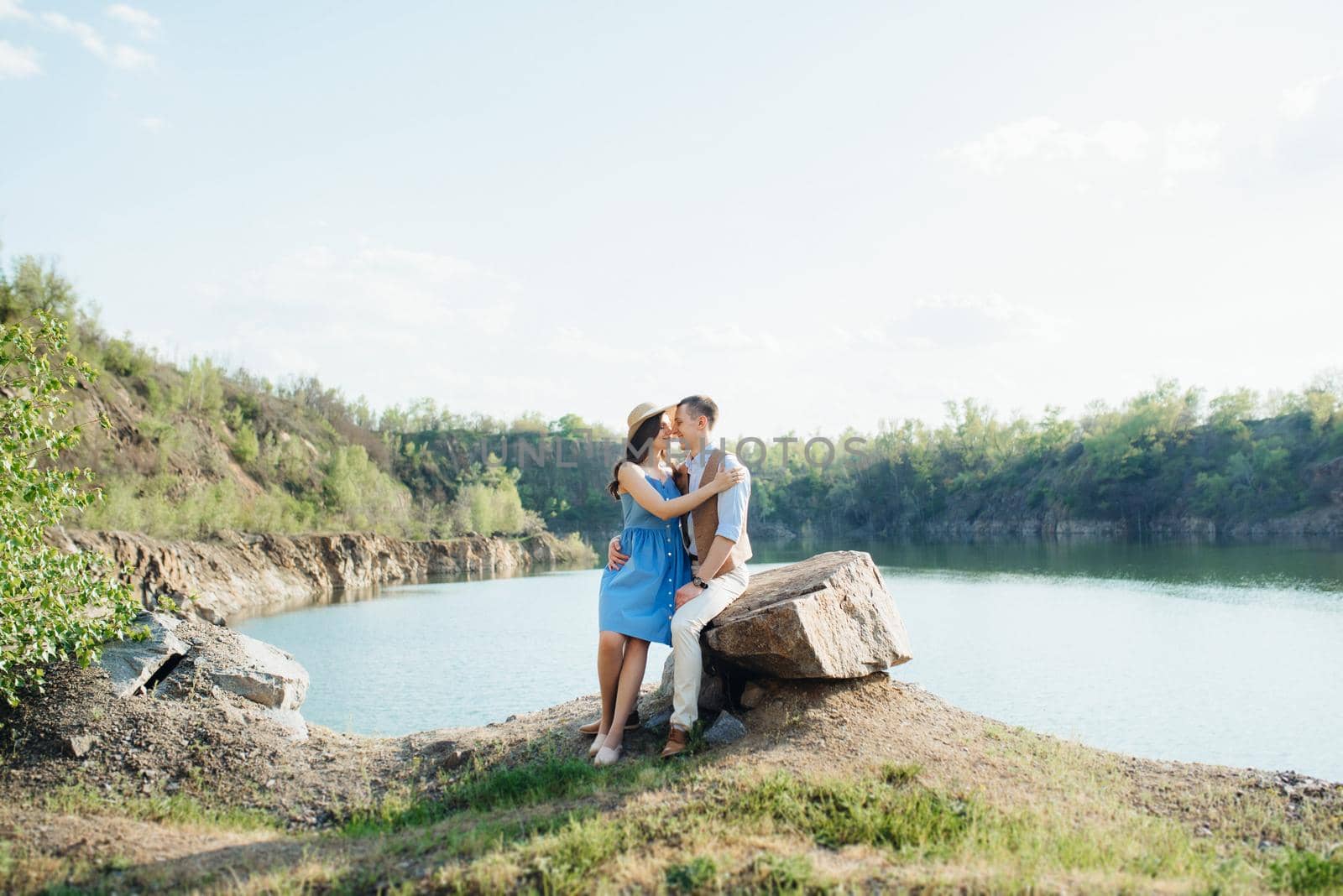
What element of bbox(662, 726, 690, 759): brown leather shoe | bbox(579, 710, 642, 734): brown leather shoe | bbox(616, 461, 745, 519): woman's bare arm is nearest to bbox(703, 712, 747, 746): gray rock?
bbox(662, 726, 690, 759): brown leather shoe

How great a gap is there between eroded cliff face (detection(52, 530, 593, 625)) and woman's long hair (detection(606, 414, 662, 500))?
33.3ft

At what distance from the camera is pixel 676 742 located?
5.37 m

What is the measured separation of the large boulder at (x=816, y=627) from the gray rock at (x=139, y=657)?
4.19m

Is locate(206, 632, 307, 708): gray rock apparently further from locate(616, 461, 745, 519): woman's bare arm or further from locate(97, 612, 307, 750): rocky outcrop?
locate(616, 461, 745, 519): woman's bare arm

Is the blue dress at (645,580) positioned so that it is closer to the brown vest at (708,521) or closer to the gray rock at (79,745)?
the brown vest at (708,521)

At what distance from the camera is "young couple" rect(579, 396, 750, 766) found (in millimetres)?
5418

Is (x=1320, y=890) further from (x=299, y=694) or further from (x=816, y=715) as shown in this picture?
(x=299, y=694)

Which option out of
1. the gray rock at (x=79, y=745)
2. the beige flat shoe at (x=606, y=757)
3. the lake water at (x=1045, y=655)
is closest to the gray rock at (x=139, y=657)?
the gray rock at (x=79, y=745)

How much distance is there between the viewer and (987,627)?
19.8 meters

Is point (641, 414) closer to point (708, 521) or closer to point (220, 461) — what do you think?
point (708, 521)

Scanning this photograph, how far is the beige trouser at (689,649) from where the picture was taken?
536 centimetres

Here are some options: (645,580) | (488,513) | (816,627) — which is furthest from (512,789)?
(488,513)

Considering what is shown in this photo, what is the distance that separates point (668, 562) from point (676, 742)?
3.56ft

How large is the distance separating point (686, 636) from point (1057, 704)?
8.88m
